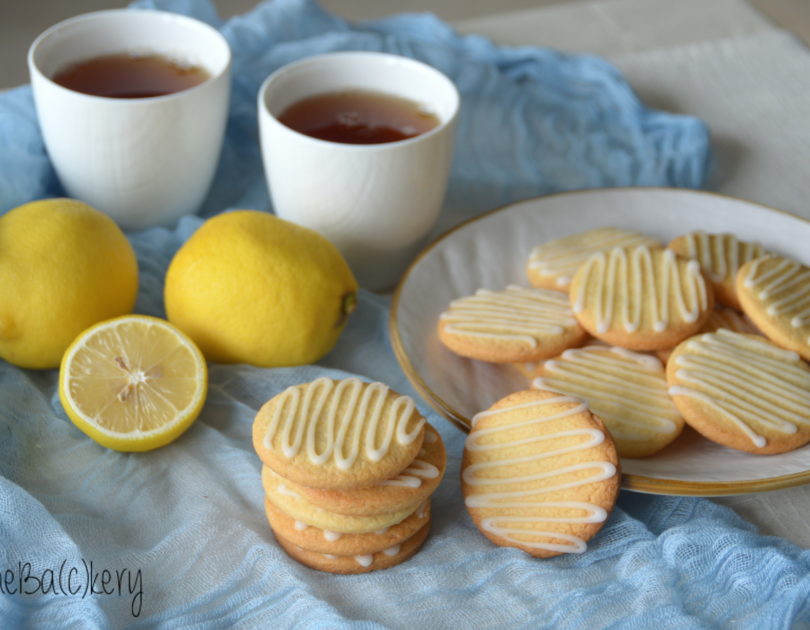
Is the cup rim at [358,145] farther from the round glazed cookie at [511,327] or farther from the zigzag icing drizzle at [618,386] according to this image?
the zigzag icing drizzle at [618,386]

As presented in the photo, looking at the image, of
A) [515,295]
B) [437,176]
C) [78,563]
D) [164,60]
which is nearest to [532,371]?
[515,295]

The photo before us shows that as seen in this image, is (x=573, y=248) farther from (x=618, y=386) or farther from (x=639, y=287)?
(x=618, y=386)

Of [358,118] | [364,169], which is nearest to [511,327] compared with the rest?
[364,169]

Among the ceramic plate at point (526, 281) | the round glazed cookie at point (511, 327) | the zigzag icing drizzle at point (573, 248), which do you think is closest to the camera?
the ceramic plate at point (526, 281)

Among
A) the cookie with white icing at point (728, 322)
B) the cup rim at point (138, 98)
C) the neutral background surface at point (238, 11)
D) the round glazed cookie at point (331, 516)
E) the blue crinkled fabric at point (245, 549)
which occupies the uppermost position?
the cup rim at point (138, 98)

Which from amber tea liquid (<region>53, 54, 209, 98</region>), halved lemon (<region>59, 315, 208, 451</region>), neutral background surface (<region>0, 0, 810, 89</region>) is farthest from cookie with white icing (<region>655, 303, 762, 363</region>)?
neutral background surface (<region>0, 0, 810, 89</region>)

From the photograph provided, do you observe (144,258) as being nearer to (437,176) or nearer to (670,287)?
(437,176)

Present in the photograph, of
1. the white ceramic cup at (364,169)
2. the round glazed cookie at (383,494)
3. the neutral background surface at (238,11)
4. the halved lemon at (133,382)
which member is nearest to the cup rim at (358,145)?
the white ceramic cup at (364,169)
